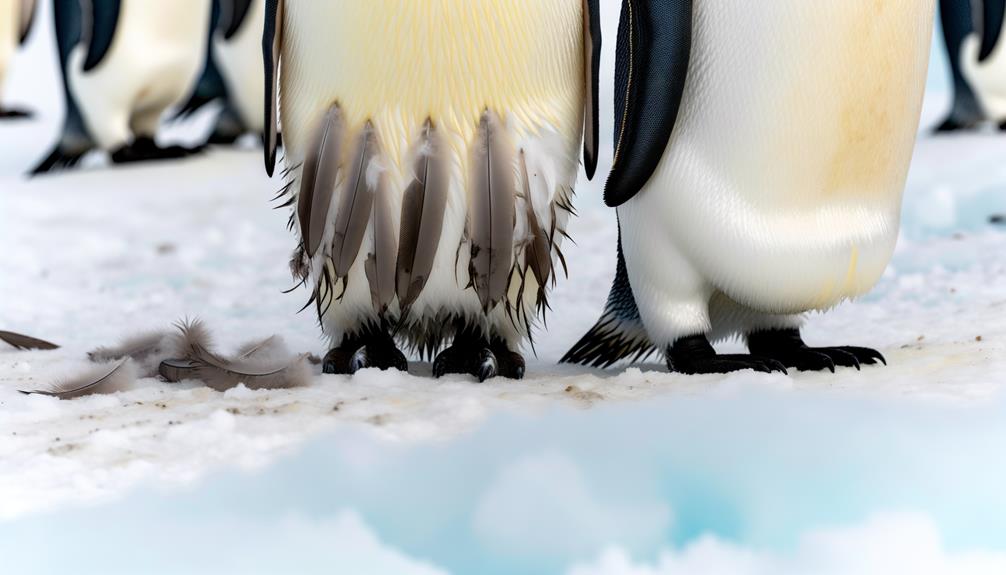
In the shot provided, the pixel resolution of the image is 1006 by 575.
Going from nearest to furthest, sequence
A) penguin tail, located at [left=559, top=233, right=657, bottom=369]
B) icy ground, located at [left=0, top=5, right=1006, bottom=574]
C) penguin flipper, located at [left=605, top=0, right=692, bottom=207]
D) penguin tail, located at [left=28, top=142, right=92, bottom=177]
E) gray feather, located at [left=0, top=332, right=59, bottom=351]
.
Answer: icy ground, located at [left=0, top=5, right=1006, bottom=574]
penguin flipper, located at [left=605, top=0, right=692, bottom=207]
penguin tail, located at [left=559, top=233, right=657, bottom=369]
gray feather, located at [left=0, top=332, right=59, bottom=351]
penguin tail, located at [left=28, top=142, right=92, bottom=177]

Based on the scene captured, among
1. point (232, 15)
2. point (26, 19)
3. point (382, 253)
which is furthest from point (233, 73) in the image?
point (382, 253)

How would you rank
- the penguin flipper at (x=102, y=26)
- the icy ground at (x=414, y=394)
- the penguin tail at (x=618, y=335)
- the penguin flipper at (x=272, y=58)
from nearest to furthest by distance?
the icy ground at (x=414, y=394) → the penguin flipper at (x=272, y=58) → the penguin tail at (x=618, y=335) → the penguin flipper at (x=102, y=26)

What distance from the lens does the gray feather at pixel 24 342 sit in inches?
74.6

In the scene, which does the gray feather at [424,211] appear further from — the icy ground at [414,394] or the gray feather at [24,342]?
the gray feather at [24,342]

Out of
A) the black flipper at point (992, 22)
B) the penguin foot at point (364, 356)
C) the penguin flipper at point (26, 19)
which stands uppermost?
the black flipper at point (992, 22)

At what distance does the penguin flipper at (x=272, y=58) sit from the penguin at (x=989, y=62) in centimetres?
288

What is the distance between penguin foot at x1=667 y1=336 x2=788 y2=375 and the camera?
1433 mm

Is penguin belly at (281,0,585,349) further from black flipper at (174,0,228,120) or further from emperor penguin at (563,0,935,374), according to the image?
black flipper at (174,0,228,120)

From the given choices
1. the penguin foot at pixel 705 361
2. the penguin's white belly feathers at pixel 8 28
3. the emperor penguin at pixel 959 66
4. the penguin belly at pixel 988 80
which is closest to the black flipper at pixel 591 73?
the penguin foot at pixel 705 361

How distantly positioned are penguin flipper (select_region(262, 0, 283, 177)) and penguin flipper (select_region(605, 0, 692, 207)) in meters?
0.39

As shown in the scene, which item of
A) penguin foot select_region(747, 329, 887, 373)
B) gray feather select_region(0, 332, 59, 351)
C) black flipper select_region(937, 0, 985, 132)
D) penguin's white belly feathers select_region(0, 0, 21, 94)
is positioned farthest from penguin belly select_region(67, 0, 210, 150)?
penguin foot select_region(747, 329, 887, 373)

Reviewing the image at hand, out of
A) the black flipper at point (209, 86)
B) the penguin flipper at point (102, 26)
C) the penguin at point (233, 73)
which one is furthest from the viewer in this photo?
the black flipper at point (209, 86)

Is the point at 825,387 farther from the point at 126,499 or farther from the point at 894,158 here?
the point at 126,499

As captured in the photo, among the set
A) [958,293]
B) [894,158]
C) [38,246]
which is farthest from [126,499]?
[38,246]
